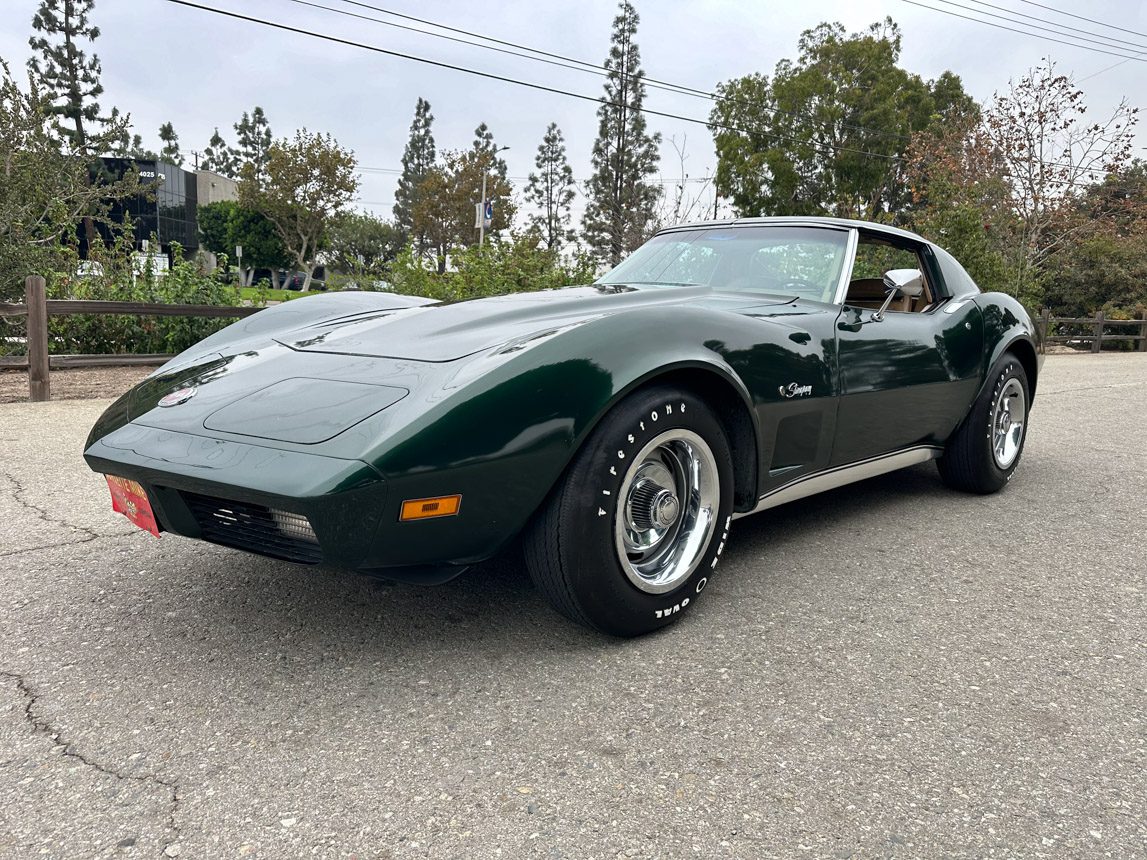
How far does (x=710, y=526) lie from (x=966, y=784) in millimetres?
1007

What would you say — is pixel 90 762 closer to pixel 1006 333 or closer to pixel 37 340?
pixel 1006 333

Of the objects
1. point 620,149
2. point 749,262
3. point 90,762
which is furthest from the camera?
point 620,149

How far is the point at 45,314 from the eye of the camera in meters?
7.19

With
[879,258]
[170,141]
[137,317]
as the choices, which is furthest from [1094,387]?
[170,141]

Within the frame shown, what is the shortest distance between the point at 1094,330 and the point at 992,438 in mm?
18943

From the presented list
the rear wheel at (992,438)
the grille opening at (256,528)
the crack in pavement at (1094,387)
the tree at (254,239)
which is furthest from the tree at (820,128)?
the tree at (254,239)

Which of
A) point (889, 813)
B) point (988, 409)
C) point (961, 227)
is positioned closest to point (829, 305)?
point (988, 409)

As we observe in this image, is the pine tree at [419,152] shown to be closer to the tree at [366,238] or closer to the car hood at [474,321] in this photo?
the tree at [366,238]

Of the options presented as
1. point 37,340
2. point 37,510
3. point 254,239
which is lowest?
point 37,510

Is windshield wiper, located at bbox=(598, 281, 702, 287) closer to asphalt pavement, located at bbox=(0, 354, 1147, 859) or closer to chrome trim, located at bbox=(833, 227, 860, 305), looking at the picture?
chrome trim, located at bbox=(833, 227, 860, 305)

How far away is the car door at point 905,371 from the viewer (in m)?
3.14

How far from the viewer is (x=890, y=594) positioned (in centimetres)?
284

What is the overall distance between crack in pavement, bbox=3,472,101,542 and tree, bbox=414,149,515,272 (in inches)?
1715

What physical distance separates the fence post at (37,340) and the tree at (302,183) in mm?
35279
